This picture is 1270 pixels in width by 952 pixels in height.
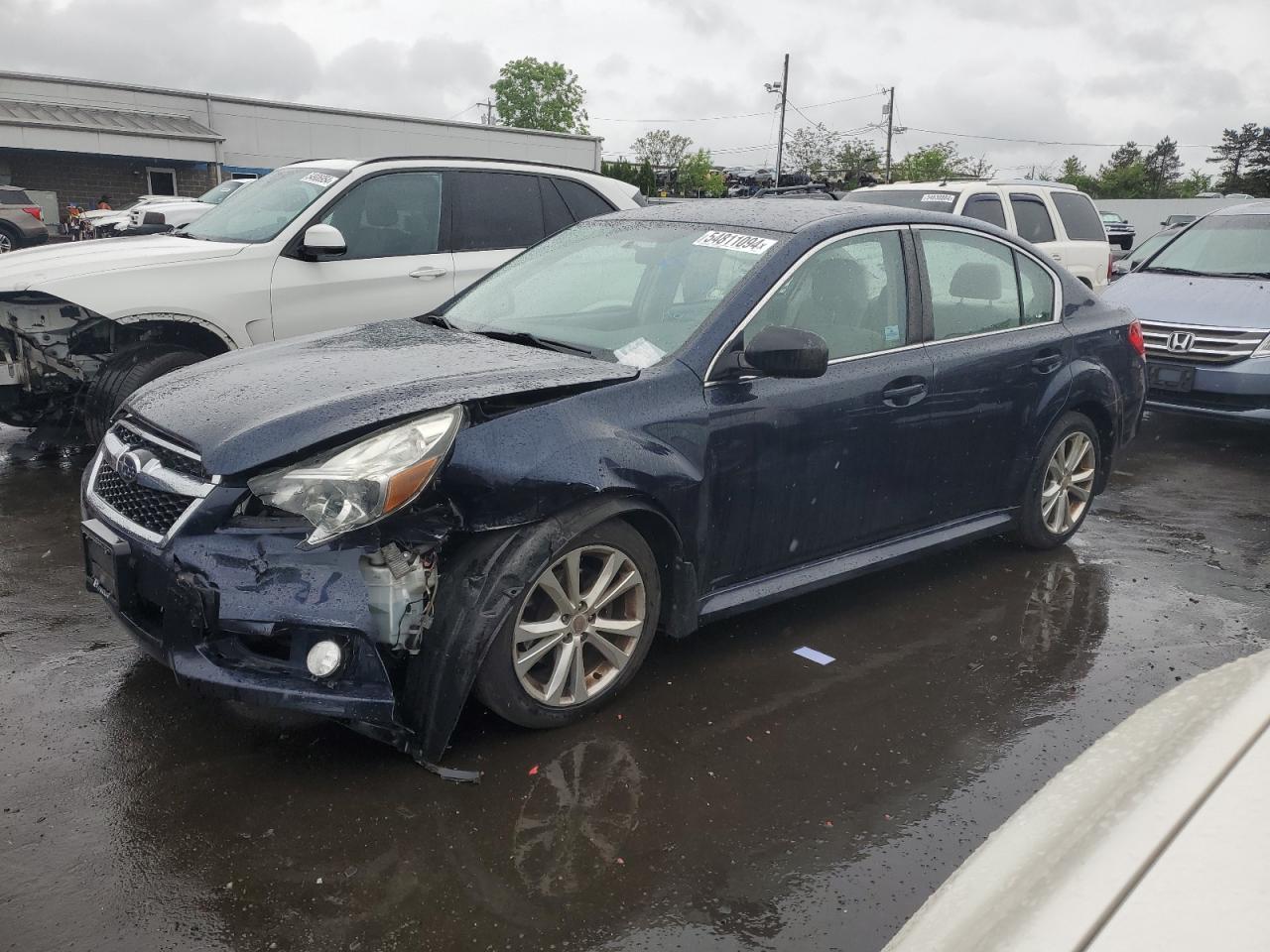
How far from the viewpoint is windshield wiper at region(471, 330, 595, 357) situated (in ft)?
12.8

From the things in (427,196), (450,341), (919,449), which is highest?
(427,196)

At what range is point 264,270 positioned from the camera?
6191 mm

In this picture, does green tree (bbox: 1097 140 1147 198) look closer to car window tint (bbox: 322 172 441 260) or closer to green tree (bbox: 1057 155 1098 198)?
green tree (bbox: 1057 155 1098 198)

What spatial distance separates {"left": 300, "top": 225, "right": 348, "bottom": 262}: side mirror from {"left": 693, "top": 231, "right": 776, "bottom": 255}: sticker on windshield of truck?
2673 mm

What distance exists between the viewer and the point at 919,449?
14.6ft

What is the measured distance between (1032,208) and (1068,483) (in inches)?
268

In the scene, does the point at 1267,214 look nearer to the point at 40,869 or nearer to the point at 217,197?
the point at 40,869

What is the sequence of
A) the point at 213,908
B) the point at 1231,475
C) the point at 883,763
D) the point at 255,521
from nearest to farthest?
the point at 213,908 < the point at 255,521 < the point at 883,763 < the point at 1231,475

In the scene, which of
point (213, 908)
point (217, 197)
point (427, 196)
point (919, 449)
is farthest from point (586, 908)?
point (217, 197)

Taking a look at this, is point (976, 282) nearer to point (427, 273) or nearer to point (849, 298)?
point (849, 298)

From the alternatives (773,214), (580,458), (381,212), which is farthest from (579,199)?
(580,458)

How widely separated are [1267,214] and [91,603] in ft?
31.4

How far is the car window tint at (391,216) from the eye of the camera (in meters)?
6.60

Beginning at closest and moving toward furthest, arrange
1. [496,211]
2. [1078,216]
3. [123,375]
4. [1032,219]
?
[123,375] → [496,211] → [1032,219] → [1078,216]
